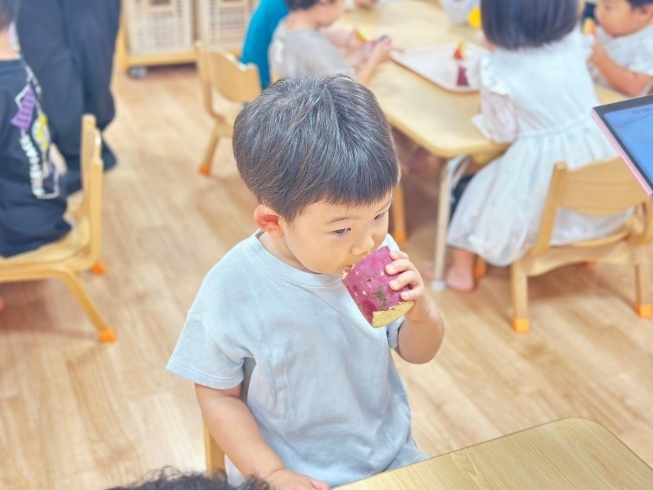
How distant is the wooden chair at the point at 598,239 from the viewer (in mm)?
2086

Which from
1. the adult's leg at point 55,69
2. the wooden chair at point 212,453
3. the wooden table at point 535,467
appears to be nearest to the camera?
the wooden table at point 535,467

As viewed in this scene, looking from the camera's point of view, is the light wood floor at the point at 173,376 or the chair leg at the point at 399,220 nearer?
the light wood floor at the point at 173,376

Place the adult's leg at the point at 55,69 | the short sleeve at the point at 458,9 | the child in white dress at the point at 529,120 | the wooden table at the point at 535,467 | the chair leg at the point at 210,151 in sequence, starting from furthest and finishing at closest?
the chair leg at the point at 210,151 → the short sleeve at the point at 458,9 → the adult's leg at the point at 55,69 → the child in white dress at the point at 529,120 → the wooden table at the point at 535,467

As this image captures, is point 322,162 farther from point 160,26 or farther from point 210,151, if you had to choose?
point 160,26

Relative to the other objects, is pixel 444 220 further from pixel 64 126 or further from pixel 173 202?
pixel 64 126

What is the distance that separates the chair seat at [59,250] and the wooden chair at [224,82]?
0.69m

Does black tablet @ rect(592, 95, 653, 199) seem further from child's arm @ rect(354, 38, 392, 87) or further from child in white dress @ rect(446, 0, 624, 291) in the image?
child's arm @ rect(354, 38, 392, 87)

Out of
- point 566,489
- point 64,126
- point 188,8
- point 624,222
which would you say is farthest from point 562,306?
point 188,8

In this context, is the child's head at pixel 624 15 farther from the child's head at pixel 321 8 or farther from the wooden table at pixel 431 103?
the child's head at pixel 321 8

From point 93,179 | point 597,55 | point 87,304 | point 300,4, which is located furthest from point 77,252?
point 597,55

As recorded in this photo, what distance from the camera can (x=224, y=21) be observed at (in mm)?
4391

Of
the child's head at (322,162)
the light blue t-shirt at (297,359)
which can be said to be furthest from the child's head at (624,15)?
the child's head at (322,162)

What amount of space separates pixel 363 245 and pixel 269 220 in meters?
0.13

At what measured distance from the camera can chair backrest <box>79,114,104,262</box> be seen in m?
2.02
